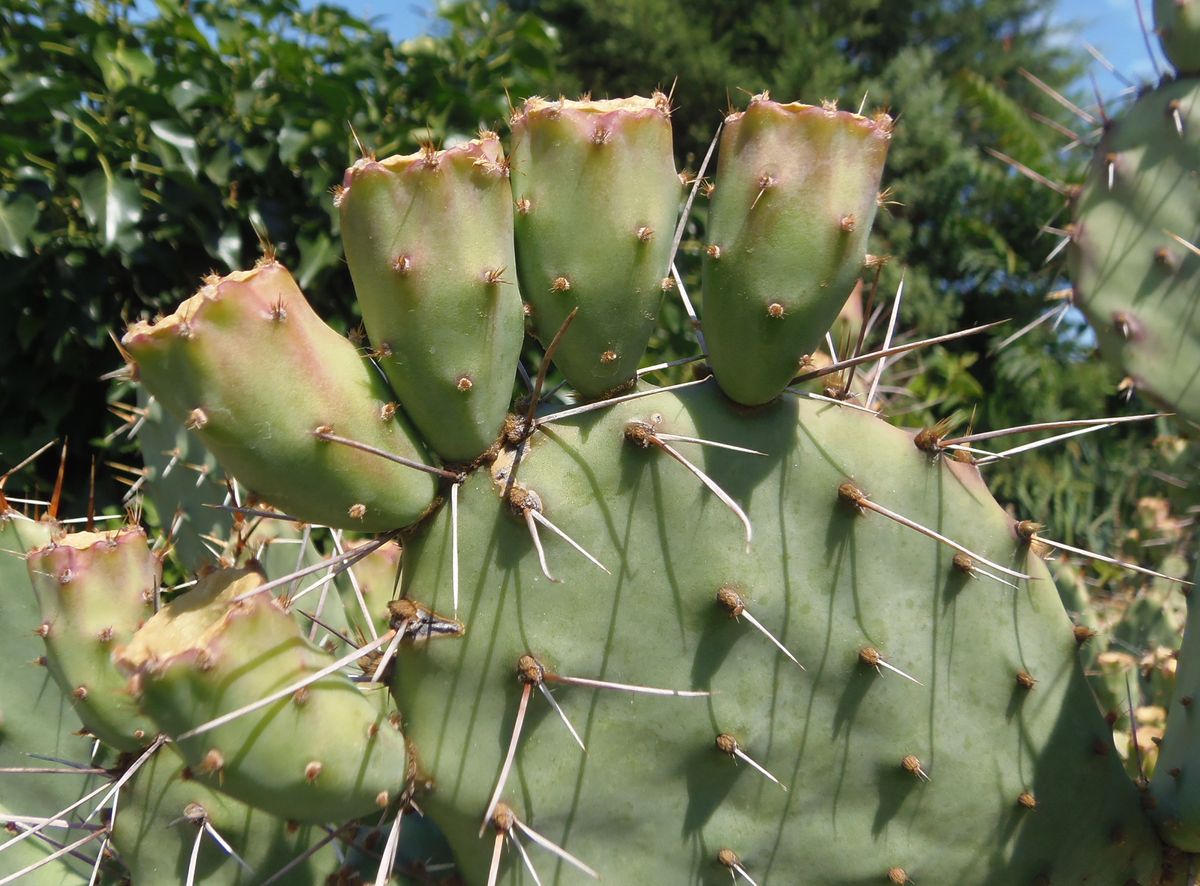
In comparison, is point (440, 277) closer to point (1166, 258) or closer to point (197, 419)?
point (197, 419)

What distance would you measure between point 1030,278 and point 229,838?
23.3ft

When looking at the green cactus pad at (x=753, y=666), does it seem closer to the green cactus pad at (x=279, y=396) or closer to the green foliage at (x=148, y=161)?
the green cactus pad at (x=279, y=396)

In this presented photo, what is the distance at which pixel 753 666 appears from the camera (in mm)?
1057

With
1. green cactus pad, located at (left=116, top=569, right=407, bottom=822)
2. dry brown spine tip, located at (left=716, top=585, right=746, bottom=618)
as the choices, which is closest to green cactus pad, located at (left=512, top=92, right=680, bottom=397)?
dry brown spine tip, located at (left=716, top=585, right=746, bottom=618)

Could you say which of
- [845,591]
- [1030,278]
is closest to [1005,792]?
[845,591]

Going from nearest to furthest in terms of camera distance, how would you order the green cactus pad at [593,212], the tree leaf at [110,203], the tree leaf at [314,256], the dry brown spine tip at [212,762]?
1. the dry brown spine tip at [212,762]
2. the green cactus pad at [593,212]
3. the tree leaf at [110,203]
4. the tree leaf at [314,256]

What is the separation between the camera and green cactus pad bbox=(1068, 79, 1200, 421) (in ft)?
5.71

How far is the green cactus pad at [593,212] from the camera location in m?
0.93

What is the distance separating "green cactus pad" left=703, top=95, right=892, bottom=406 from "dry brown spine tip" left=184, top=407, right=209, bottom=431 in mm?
488

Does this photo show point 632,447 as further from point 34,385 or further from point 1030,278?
point 1030,278

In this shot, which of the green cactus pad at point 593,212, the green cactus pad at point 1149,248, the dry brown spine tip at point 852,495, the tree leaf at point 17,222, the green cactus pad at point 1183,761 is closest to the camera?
the green cactus pad at point 593,212

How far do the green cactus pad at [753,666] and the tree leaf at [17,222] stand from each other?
1.83m

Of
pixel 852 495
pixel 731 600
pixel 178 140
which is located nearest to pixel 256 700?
pixel 731 600

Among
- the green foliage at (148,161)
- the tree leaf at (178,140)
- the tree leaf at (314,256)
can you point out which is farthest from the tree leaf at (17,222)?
the tree leaf at (314,256)
